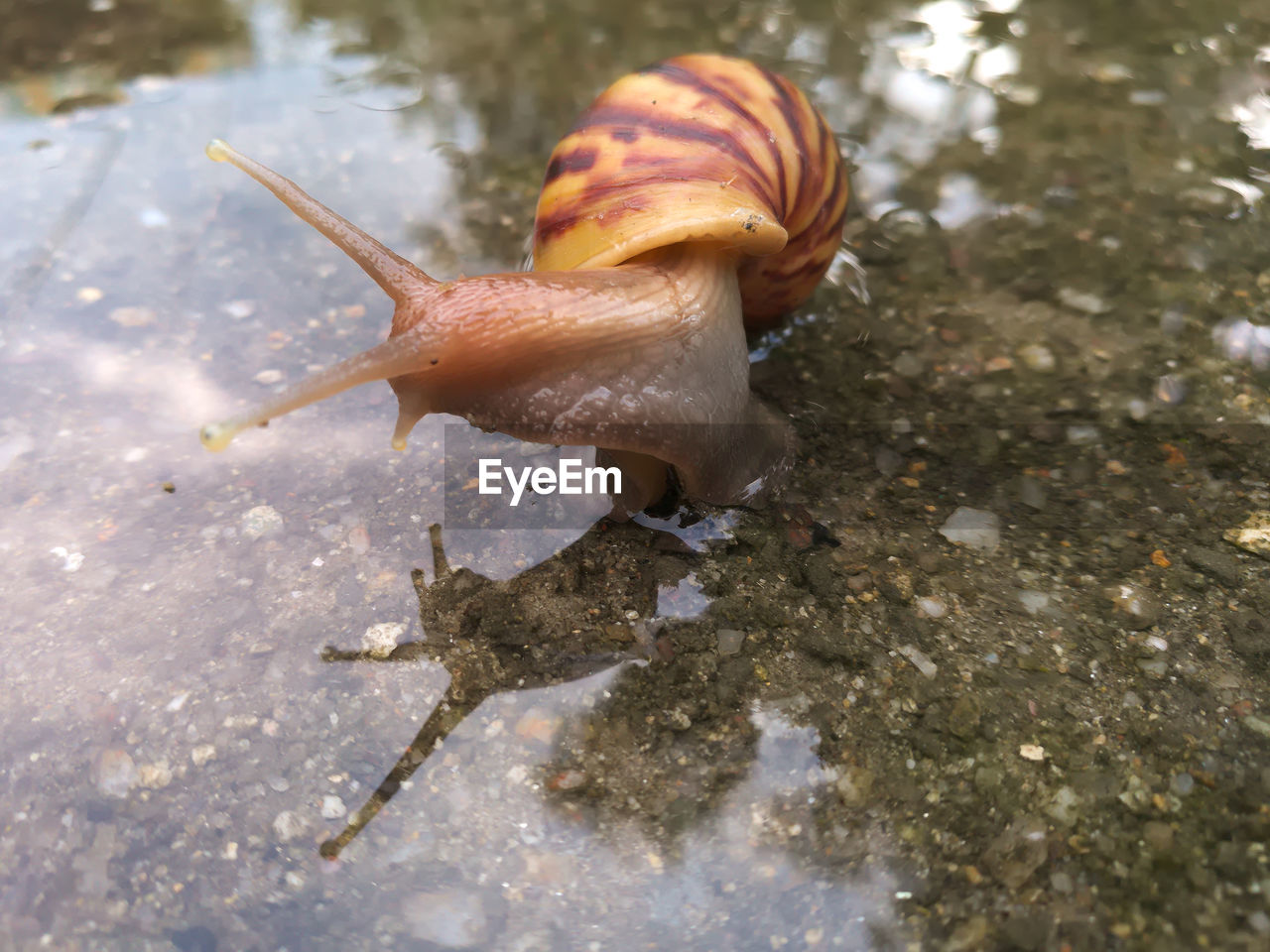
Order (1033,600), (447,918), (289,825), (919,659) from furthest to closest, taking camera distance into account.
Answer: (1033,600) → (919,659) → (289,825) → (447,918)

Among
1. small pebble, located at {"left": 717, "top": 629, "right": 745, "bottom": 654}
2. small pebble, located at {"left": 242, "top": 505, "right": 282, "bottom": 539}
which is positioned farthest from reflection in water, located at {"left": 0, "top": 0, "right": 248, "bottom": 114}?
small pebble, located at {"left": 717, "top": 629, "right": 745, "bottom": 654}

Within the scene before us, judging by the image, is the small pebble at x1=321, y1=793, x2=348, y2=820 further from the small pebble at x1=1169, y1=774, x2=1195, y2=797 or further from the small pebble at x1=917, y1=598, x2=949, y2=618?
the small pebble at x1=1169, y1=774, x2=1195, y2=797

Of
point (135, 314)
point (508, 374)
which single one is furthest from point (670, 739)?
point (135, 314)

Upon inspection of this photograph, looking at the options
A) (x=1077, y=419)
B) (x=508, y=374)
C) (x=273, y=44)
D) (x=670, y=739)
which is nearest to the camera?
(x=670, y=739)

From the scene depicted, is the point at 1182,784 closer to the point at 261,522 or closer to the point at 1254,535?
the point at 1254,535

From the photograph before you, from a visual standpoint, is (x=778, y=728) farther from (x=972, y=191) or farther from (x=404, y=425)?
(x=972, y=191)

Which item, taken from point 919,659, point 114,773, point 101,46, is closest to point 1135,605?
point 919,659
